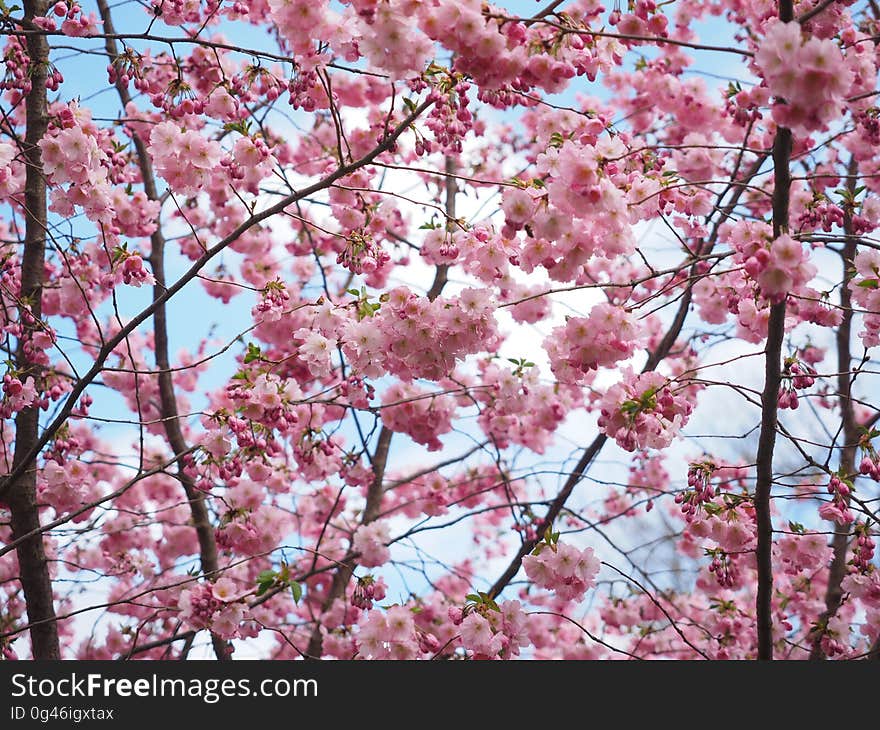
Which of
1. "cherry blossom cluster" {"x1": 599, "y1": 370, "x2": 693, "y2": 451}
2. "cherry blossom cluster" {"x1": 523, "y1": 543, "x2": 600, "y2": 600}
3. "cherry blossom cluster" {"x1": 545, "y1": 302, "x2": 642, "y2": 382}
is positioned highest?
"cherry blossom cluster" {"x1": 545, "y1": 302, "x2": 642, "y2": 382}

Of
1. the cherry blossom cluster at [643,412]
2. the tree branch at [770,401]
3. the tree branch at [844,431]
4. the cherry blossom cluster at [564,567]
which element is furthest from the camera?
the tree branch at [844,431]

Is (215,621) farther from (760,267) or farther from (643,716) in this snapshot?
(760,267)

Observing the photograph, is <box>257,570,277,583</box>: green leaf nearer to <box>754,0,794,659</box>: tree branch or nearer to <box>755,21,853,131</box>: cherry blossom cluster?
<box>754,0,794,659</box>: tree branch

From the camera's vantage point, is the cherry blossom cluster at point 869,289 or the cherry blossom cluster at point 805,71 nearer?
the cherry blossom cluster at point 805,71

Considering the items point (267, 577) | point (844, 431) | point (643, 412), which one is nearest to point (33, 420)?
point (267, 577)

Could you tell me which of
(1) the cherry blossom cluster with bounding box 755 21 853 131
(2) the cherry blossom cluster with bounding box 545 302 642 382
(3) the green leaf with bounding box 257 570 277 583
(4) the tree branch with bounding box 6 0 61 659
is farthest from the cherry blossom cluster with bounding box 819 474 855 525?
(4) the tree branch with bounding box 6 0 61 659

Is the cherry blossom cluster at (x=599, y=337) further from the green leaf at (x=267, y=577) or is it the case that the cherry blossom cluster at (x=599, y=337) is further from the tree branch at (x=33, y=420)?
the tree branch at (x=33, y=420)

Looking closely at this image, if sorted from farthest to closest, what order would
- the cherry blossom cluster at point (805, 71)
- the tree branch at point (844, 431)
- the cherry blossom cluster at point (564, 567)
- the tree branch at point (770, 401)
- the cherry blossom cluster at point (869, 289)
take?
the tree branch at point (844, 431), the cherry blossom cluster at point (564, 567), the cherry blossom cluster at point (869, 289), the tree branch at point (770, 401), the cherry blossom cluster at point (805, 71)

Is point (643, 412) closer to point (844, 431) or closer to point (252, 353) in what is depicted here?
point (252, 353)

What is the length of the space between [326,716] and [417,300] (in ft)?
4.62

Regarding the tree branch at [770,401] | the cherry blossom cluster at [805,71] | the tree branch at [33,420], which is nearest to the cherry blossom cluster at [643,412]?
the tree branch at [770,401]

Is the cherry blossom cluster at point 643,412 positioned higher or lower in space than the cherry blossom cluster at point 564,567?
higher

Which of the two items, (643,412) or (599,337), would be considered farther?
(599,337)

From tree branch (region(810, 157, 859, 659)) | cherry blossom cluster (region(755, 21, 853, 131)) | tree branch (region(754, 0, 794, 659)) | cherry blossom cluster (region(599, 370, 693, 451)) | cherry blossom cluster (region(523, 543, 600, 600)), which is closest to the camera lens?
cherry blossom cluster (region(755, 21, 853, 131))
